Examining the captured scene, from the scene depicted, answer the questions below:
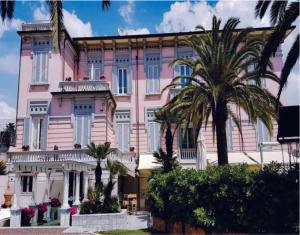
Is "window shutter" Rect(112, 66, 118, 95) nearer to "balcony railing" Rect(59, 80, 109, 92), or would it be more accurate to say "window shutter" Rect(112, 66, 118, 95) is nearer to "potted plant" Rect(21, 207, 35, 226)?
"balcony railing" Rect(59, 80, 109, 92)

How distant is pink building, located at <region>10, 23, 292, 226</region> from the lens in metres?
26.9

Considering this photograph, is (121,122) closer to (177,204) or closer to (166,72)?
(166,72)

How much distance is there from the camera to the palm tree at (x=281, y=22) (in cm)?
1154

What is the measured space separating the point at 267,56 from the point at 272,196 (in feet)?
16.3

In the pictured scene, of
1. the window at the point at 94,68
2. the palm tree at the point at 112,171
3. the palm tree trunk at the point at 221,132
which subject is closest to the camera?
the palm tree trunk at the point at 221,132

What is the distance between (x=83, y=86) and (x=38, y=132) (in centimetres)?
531

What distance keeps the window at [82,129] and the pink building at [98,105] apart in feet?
0.26

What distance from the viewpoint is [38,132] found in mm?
28156

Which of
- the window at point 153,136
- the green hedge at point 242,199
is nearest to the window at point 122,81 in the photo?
the window at point 153,136

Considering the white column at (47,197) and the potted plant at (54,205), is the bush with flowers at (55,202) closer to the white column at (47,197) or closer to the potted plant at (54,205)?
the potted plant at (54,205)

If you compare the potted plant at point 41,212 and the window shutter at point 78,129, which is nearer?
the potted plant at point 41,212

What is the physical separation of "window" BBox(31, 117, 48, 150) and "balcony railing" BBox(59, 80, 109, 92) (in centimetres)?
321

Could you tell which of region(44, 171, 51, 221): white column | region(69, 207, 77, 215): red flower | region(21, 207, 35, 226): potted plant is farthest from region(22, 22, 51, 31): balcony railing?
region(69, 207, 77, 215): red flower

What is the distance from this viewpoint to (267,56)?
12.5m
